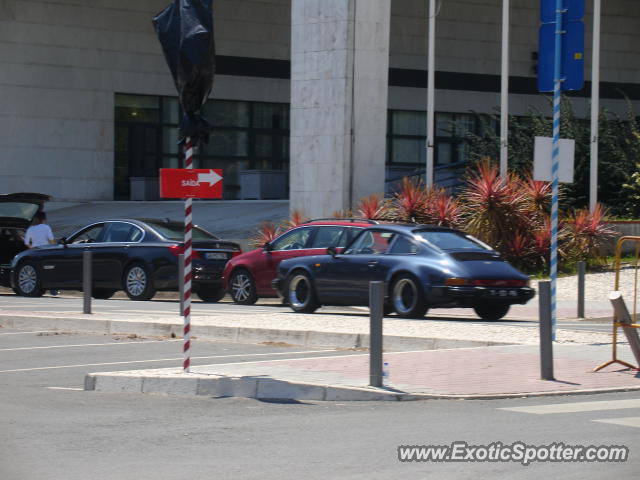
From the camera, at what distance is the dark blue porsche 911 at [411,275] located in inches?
707

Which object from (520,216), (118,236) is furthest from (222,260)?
(520,216)

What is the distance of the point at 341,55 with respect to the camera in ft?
98.7

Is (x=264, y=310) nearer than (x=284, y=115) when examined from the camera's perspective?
Yes

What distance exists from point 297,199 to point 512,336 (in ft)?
54.8

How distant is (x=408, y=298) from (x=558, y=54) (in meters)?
4.65

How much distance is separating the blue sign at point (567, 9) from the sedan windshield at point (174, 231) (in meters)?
9.42

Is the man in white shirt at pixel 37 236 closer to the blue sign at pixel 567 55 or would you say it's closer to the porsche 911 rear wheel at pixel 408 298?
the porsche 911 rear wheel at pixel 408 298

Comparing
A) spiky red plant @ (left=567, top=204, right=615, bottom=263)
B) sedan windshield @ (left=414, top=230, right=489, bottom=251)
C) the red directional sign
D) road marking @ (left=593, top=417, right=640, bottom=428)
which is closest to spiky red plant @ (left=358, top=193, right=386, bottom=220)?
spiky red plant @ (left=567, top=204, right=615, bottom=263)

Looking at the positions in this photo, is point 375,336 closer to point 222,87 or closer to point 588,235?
point 588,235

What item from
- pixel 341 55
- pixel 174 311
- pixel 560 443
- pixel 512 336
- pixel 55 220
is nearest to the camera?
pixel 560 443

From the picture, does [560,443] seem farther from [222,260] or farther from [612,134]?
[612,134]

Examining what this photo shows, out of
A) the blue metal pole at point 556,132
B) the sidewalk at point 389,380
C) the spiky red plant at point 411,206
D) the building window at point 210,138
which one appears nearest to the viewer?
the sidewalk at point 389,380

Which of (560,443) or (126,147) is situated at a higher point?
(126,147)

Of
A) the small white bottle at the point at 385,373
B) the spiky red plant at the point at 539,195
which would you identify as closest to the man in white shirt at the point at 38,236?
the spiky red plant at the point at 539,195
